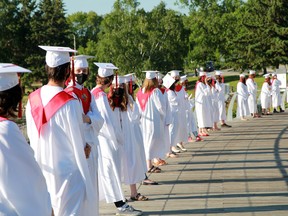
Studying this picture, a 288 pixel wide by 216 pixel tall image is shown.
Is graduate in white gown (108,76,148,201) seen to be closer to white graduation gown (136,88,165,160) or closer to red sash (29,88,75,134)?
white graduation gown (136,88,165,160)

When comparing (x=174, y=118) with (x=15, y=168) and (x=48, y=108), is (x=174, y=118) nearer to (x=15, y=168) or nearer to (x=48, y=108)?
(x=48, y=108)

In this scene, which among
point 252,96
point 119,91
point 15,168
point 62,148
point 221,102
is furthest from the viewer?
point 252,96

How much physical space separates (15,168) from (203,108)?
18.2 meters

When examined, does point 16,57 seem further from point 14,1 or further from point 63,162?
point 63,162

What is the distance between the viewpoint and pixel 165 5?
9481 cm

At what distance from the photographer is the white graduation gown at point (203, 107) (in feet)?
75.6

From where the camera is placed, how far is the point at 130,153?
11.3 m

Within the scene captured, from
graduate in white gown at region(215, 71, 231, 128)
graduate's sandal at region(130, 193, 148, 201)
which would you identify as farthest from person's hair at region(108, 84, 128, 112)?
graduate in white gown at region(215, 71, 231, 128)

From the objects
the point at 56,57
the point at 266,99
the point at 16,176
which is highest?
the point at 56,57

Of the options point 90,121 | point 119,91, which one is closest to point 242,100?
point 119,91

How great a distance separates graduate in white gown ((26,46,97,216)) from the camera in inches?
271

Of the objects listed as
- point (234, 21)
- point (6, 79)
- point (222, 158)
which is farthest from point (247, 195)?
point (234, 21)

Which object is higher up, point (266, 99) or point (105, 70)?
point (105, 70)

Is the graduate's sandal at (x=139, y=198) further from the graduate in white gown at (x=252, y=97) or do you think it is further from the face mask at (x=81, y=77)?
the graduate in white gown at (x=252, y=97)
